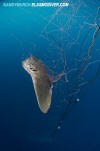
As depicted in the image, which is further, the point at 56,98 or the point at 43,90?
the point at 56,98

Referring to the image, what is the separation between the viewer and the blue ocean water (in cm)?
67

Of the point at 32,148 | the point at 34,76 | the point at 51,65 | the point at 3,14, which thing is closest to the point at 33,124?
the point at 32,148

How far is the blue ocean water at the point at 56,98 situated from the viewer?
67 cm

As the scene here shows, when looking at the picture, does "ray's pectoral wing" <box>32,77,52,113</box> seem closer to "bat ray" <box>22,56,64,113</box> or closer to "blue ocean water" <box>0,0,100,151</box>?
"bat ray" <box>22,56,64,113</box>

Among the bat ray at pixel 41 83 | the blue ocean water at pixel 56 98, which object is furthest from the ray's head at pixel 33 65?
the blue ocean water at pixel 56 98

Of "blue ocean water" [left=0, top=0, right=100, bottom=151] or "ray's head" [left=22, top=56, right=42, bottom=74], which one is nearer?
"ray's head" [left=22, top=56, right=42, bottom=74]

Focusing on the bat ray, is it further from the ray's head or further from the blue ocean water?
the blue ocean water

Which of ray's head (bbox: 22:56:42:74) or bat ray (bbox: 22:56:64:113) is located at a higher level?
ray's head (bbox: 22:56:42:74)

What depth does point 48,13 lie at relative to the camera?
780mm

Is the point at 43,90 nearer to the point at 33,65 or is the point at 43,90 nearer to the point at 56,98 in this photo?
the point at 33,65


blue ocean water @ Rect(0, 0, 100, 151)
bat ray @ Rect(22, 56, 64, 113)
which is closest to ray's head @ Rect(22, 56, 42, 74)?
bat ray @ Rect(22, 56, 64, 113)

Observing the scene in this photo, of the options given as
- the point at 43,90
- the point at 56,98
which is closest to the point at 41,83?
the point at 43,90

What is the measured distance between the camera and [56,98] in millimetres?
640

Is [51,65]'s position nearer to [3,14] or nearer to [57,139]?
[57,139]
